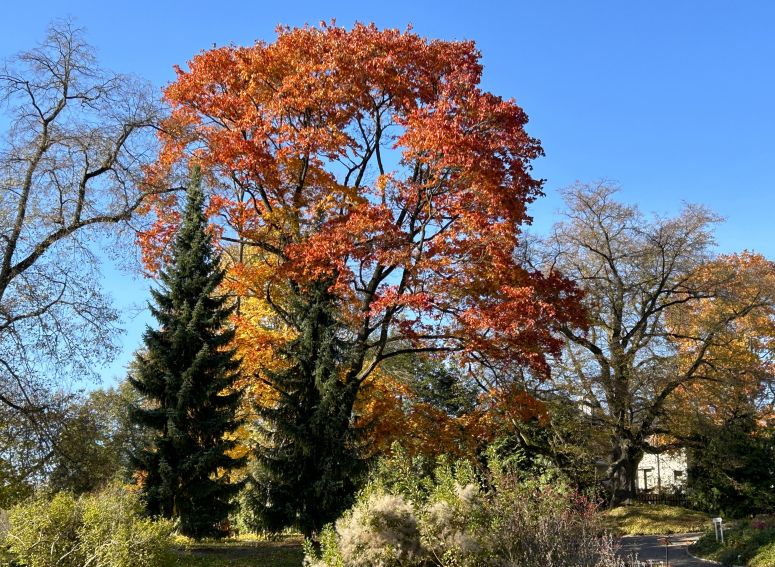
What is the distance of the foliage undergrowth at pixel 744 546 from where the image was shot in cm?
1257

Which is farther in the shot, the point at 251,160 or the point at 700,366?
the point at 700,366

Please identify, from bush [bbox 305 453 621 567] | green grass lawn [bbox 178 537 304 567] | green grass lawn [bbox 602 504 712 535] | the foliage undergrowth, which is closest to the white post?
the foliage undergrowth

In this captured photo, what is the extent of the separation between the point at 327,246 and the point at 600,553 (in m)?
8.66

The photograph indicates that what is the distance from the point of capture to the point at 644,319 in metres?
23.2

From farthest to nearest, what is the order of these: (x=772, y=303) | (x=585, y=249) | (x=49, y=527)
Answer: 1. (x=585, y=249)
2. (x=772, y=303)
3. (x=49, y=527)

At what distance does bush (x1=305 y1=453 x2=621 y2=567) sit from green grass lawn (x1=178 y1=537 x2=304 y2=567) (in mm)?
4276

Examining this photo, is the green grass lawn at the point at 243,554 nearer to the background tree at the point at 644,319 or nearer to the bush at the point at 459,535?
the bush at the point at 459,535

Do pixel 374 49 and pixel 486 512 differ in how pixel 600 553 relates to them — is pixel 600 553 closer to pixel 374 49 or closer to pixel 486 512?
pixel 486 512

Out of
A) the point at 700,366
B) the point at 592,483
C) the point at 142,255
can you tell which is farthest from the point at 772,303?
the point at 142,255

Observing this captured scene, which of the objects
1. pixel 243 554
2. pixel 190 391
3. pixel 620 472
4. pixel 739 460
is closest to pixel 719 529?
pixel 620 472

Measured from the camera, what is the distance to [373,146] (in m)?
17.3

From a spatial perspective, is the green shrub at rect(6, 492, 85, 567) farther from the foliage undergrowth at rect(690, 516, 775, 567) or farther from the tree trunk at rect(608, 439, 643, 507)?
the tree trunk at rect(608, 439, 643, 507)

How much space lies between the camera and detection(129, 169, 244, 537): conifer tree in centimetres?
1538

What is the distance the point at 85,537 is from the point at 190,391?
819 centimetres
